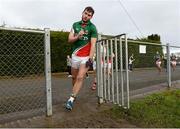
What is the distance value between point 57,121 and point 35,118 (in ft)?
1.26

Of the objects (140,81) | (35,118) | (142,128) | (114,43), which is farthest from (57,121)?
(140,81)

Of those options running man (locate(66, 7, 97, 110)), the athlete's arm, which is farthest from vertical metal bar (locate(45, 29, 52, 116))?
the athlete's arm

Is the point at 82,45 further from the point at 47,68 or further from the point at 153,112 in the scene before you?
the point at 153,112

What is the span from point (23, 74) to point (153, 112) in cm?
312

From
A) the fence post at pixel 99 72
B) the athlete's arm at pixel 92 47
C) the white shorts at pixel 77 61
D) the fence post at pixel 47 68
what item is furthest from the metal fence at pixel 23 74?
the fence post at pixel 99 72

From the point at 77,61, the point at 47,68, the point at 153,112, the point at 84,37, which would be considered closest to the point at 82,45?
the point at 84,37

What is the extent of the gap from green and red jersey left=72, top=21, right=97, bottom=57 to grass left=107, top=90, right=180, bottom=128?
4.18ft

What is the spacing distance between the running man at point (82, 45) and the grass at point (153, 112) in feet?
3.07

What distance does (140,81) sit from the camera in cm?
1230

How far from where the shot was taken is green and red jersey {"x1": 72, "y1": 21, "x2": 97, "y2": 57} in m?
6.78

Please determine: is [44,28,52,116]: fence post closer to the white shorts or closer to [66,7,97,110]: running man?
[66,7,97,110]: running man

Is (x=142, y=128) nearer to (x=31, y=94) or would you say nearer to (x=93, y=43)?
(x=93, y=43)

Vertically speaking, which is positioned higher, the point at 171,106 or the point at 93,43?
the point at 93,43

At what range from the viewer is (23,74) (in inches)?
327
